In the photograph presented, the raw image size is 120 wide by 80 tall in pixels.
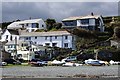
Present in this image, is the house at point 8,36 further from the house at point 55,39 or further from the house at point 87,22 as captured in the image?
the house at point 87,22

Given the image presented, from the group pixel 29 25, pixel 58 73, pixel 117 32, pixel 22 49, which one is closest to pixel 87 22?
pixel 117 32

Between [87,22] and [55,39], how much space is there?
35.2ft

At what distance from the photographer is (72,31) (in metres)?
76.3

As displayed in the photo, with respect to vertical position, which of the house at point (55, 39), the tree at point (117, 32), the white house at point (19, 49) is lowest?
the white house at point (19, 49)

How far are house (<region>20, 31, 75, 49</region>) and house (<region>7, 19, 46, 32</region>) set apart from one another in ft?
36.1

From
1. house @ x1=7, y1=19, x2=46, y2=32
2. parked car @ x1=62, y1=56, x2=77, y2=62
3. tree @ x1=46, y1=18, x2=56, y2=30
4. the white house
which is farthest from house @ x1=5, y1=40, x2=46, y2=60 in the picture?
house @ x1=7, y1=19, x2=46, y2=32

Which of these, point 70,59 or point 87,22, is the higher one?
point 87,22

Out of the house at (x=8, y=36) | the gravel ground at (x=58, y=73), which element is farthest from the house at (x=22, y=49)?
the gravel ground at (x=58, y=73)

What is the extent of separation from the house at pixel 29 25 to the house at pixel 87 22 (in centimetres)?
637

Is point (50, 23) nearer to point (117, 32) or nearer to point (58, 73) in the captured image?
point (117, 32)

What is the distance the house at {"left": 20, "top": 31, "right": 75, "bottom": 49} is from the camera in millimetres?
72750

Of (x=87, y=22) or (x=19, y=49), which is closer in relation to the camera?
(x=19, y=49)

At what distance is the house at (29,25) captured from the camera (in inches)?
3467

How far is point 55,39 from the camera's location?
74.4 m
